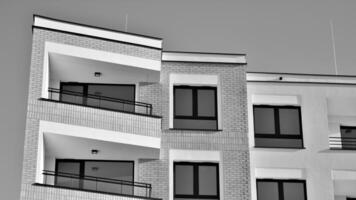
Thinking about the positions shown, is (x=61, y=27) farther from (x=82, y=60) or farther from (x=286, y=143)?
(x=286, y=143)

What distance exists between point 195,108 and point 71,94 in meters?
4.88

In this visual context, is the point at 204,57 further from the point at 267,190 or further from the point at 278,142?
the point at 267,190

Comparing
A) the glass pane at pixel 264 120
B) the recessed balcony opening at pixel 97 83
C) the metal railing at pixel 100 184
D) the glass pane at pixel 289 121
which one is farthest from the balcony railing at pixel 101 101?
the glass pane at pixel 289 121

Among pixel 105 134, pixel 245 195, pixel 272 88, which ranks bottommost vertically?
pixel 245 195

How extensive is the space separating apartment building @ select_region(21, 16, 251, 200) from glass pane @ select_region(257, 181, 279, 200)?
3.44 ft

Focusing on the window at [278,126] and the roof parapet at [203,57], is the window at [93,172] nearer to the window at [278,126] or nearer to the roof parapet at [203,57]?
the roof parapet at [203,57]

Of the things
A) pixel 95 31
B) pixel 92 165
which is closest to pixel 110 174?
pixel 92 165

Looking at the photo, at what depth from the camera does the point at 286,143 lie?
31.9m

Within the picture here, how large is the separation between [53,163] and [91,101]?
110 inches

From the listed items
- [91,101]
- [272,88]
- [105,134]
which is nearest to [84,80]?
[91,101]

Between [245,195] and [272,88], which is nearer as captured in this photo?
[245,195]

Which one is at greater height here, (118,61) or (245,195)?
(118,61)

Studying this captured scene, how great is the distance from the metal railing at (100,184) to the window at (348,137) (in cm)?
841

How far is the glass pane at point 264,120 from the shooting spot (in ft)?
105
